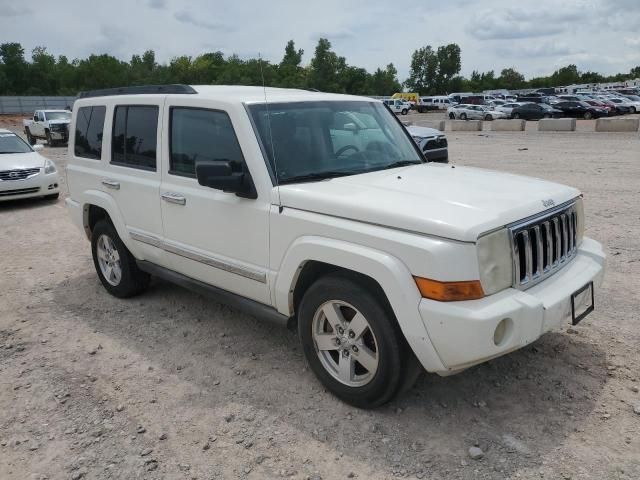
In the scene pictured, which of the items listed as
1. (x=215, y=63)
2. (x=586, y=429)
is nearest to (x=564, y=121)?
(x=586, y=429)

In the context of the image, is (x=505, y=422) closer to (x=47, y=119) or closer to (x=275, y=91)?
(x=275, y=91)

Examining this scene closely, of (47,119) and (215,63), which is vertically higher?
(215,63)

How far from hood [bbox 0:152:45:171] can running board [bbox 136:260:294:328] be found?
7329 millimetres

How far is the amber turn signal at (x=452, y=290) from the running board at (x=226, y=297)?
3.83ft

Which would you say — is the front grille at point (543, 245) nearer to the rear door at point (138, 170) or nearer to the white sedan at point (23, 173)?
the rear door at point (138, 170)

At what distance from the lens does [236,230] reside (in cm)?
381

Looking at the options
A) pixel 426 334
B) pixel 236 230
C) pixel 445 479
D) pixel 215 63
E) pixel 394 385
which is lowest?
pixel 445 479

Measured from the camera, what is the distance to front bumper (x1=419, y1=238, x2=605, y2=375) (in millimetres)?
2756

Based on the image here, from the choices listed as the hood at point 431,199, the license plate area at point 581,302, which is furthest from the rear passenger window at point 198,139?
the license plate area at point 581,302

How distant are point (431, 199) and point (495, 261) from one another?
520 millimetres

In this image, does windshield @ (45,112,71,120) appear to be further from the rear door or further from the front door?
the front door

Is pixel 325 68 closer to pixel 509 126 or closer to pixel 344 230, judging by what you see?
pixel 509 126

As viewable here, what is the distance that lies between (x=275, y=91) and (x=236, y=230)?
138cm

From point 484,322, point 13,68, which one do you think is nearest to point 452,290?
point 484,322
